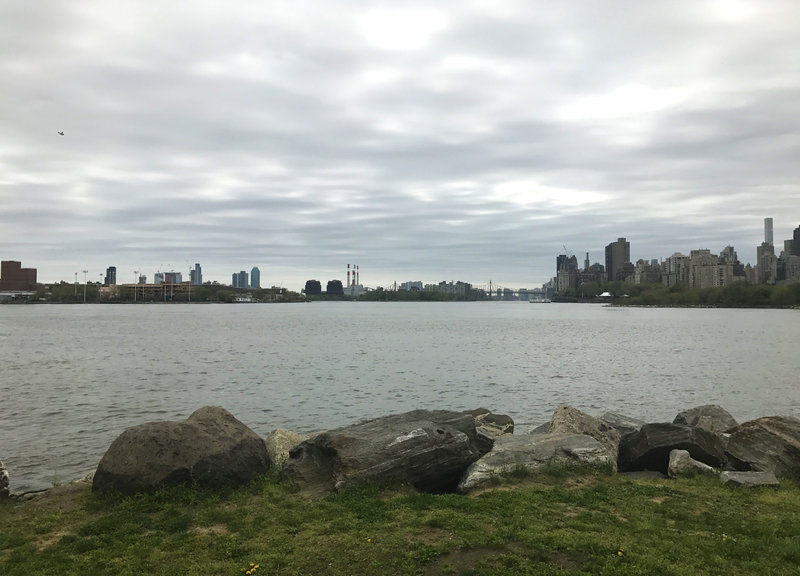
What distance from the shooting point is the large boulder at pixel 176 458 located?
13.2 m

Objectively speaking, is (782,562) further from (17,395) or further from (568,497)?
(17,395)

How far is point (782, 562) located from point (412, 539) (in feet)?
19.4

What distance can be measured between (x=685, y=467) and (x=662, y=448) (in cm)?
144

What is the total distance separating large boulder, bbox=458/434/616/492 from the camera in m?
14.3

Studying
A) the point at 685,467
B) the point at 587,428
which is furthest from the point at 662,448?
the point at 587,428

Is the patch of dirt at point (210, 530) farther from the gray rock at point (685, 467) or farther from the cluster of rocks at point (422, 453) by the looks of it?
the gray rock at point (685, 467)

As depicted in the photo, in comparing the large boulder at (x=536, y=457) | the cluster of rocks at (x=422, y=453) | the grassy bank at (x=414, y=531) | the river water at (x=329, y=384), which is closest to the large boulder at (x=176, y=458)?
the cluster of rocks at (x=422, y=453)

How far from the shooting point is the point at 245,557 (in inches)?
389

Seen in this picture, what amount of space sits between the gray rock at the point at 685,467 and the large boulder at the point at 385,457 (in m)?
5.46

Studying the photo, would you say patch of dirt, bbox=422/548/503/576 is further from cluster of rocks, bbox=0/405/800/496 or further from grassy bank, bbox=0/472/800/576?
cluster of rocks, bbox=0/405/800/496

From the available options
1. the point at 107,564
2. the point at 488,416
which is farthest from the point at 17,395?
the point at 107,564

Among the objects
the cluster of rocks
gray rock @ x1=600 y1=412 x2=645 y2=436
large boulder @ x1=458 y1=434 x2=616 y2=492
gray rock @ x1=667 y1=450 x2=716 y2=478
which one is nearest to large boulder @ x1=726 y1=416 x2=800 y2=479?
the cluster of rocks

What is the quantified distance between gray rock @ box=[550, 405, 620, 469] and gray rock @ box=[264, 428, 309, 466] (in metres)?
7.94

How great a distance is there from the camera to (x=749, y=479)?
14.5m
